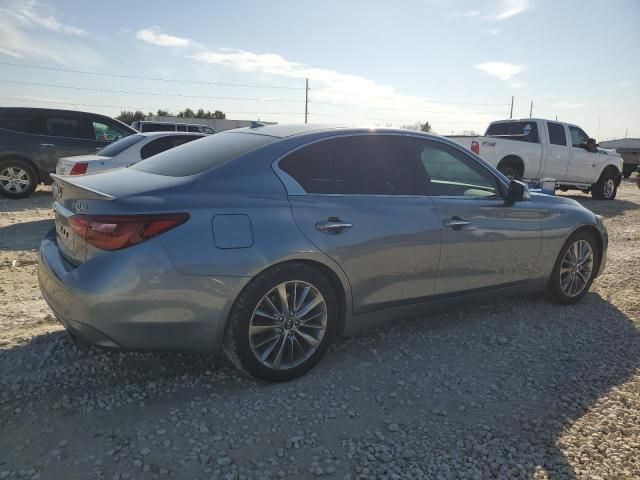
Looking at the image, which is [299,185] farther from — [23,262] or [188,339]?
[23,262]

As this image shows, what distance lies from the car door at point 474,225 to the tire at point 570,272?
15.9 inches

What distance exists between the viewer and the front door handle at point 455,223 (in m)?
3.80

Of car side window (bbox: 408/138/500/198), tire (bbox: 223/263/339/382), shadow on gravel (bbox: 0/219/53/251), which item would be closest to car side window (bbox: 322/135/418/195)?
car side window (bbox: 408/138/500/198)

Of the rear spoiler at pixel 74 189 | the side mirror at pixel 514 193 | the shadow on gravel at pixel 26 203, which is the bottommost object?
the shadow on gravel at pixel 26 203

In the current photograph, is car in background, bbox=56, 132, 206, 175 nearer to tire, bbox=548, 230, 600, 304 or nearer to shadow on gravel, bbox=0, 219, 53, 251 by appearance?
shadow on gravel, bbox=0, 219, 53, 251

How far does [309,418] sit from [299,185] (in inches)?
55.7

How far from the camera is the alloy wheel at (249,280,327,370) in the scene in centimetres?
304

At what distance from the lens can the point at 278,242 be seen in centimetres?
298

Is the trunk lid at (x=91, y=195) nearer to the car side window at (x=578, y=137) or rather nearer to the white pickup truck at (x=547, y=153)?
the white pickup truck at (x=547, y=153)

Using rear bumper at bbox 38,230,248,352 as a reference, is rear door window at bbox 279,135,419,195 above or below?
above

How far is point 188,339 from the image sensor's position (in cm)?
286

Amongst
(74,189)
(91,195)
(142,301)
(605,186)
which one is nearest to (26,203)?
(74,189)

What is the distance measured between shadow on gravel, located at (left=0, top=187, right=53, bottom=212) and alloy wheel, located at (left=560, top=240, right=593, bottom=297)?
8.81 metres

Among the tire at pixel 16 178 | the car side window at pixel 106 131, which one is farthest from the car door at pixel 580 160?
the tire at pixel 16 178
